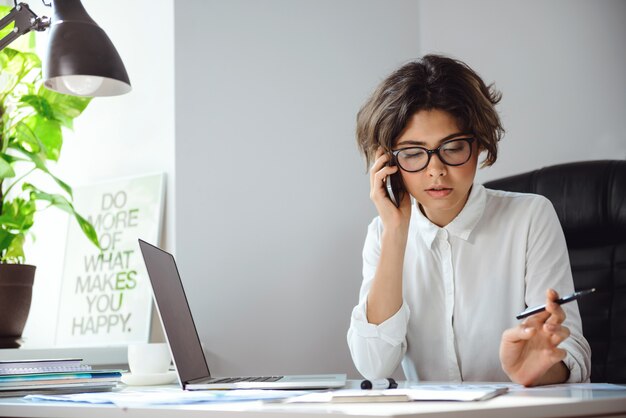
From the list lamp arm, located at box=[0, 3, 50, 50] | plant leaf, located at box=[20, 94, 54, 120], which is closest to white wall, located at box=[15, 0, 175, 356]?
plant leaf, located at box=[20, 94, 54, 120]

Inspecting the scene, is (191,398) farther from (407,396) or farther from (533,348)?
(533,348)

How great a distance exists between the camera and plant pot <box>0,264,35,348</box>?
6.88 feet

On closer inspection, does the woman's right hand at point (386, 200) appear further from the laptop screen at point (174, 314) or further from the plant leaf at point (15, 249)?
the plant leaf at point (15, 249)

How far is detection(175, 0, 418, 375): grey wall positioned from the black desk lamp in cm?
46

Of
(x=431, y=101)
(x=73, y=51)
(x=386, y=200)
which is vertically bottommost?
(x=386, y=200)

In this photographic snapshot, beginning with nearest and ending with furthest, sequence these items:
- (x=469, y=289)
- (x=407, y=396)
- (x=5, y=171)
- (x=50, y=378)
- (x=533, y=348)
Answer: (x=407, y=396) → (x=533, y=348) → (x=50, y=378) → (x=469, y=289) → (x=5, y=171)

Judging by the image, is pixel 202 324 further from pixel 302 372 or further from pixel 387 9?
pixel 387 9

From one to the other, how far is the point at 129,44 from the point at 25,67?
1.08ft

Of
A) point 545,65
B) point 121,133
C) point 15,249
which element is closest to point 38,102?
point 121,133

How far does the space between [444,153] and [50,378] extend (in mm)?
913

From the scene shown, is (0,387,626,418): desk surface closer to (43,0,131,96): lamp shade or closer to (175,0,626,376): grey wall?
(43,0,131,96): lamp shade

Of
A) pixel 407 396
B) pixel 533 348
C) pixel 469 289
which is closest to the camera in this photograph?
pixel 407 396

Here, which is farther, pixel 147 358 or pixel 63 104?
pixel 63 104

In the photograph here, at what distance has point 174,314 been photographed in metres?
1.59
